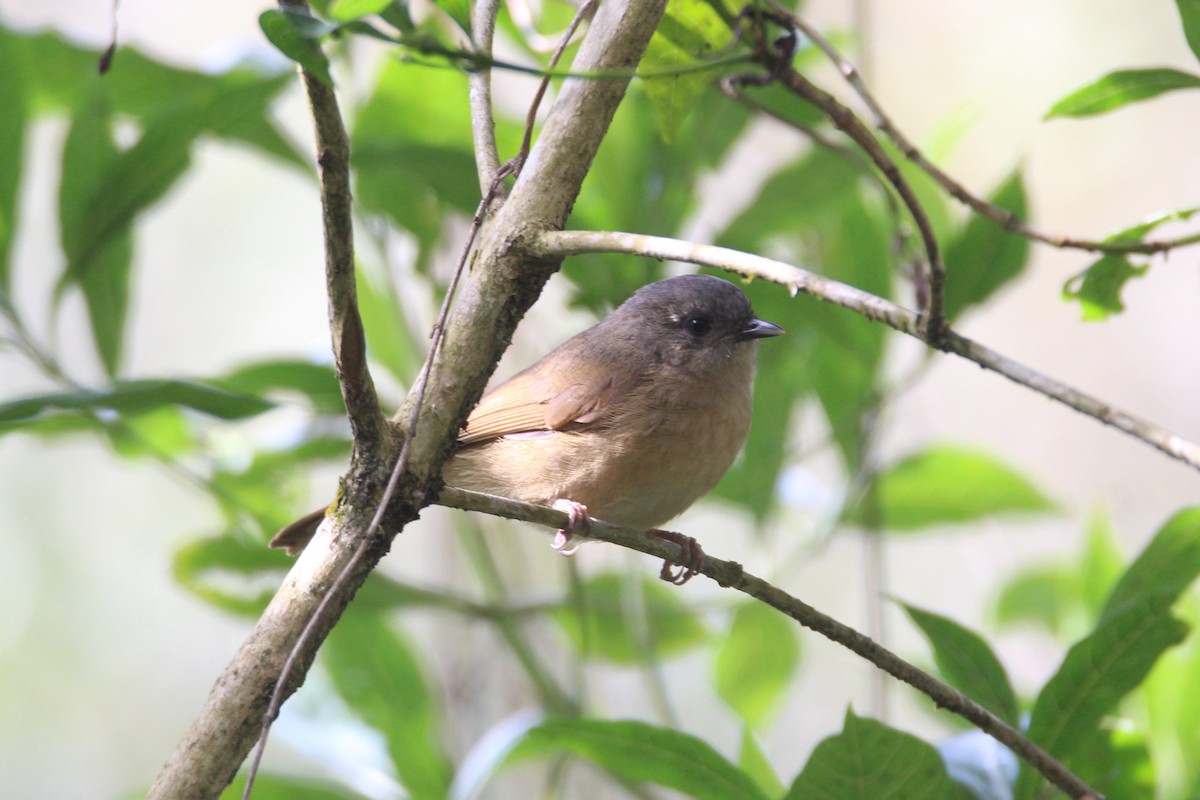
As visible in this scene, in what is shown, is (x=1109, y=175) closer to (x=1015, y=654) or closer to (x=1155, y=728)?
(x=1015, y=654)

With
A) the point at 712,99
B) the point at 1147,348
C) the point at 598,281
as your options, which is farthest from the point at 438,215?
the point at 1147,348

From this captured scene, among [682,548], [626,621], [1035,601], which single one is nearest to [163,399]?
[682,548]

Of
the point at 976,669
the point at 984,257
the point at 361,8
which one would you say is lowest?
the point at 361,8

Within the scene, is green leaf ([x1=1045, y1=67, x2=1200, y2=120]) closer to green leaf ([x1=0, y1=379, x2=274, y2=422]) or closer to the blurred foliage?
the blurred foliage

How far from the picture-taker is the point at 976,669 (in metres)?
2.23

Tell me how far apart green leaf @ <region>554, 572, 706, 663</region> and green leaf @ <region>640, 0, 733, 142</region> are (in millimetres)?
1890

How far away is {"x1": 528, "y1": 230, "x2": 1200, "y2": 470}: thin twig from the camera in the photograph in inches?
52.8

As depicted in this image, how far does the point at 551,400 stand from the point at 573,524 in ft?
4.12

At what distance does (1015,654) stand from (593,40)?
4548 mm

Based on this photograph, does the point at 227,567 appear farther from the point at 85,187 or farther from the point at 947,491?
the point at 947,491

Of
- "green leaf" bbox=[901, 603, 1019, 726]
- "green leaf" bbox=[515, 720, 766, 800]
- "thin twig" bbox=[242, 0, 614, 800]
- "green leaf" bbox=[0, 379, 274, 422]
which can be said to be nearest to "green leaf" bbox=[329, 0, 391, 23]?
"thin twig" bbox=[242, 0, 614, 800]

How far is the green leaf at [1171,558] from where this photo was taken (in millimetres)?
2180

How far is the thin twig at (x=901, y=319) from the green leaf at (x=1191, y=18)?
1035mm

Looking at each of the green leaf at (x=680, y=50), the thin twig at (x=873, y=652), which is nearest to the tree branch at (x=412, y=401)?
the thin twig at (x=873, y=652)
